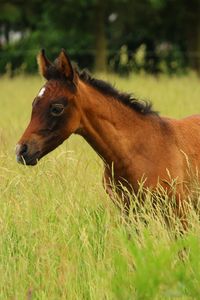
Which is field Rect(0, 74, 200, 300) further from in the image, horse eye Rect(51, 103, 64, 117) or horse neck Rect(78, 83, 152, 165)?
horse eye Rect(51, 103, 64, 117)

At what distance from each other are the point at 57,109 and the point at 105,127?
16.1 inches

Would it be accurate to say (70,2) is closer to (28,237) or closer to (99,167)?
(99,167)

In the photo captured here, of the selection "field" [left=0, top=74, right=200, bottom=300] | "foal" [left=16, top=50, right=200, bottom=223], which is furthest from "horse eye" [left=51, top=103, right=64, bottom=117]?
"field" [left=0, top=74, right=200, bottom=300]

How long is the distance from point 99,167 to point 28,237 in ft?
5.77

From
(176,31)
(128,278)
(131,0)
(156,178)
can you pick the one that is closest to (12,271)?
(128,278)

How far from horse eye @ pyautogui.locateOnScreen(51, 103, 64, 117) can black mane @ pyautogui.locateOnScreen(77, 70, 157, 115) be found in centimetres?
35

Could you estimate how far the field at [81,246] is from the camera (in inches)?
156

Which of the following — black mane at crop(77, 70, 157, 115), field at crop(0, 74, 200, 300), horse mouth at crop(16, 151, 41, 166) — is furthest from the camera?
black mane at crop(77, 70, 157, 115)

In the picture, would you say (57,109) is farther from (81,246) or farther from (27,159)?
(81,246)

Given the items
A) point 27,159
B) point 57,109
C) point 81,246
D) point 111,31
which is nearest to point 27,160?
point 27,159

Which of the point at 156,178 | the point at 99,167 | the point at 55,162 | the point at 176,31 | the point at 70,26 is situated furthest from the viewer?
the point at 176,31

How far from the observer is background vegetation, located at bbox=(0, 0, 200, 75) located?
26.7 meters

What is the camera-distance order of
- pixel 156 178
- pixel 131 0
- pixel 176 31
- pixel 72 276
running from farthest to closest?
pixel 176 31, pixel 131 0, pixel 156 178, pixel 72 276

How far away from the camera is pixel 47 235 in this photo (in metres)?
5.19
